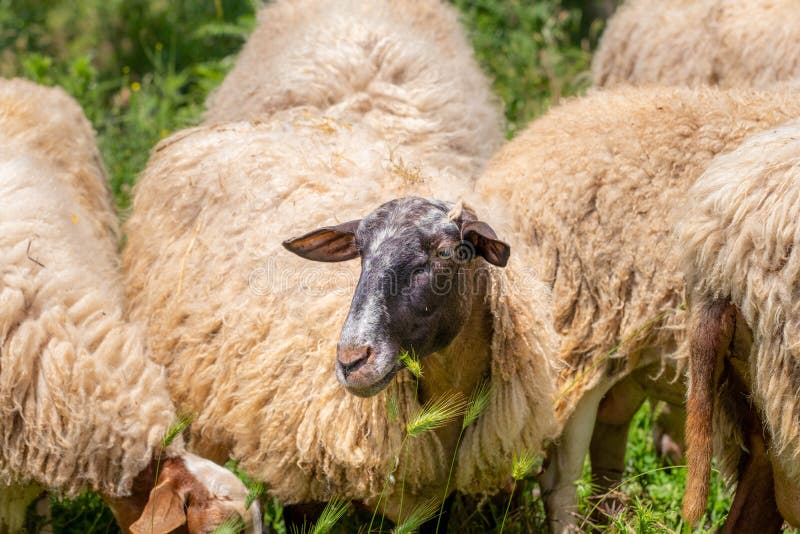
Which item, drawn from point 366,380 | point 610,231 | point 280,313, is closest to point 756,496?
point 610,231

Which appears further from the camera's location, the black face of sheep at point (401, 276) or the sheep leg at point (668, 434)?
the sheep leg at point (668, 434)

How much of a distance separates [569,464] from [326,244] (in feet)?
4.50

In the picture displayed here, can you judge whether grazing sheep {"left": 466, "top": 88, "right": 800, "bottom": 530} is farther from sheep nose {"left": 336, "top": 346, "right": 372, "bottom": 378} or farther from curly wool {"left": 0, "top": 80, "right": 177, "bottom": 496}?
curly wool {"left": 0, "top": 80, "right": 177, "bottom": 496}

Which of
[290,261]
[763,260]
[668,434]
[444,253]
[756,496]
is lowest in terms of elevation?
[668,434]

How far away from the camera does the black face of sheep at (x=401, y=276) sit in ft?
9.45

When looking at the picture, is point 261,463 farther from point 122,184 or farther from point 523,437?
point 122,184

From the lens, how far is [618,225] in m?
3.69

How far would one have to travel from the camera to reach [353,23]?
5.30 metres

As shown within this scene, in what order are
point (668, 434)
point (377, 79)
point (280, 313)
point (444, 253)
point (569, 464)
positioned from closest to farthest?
point (444, 253), point (280, 313), point (569, 464), point (668, 434), point (377, 79)

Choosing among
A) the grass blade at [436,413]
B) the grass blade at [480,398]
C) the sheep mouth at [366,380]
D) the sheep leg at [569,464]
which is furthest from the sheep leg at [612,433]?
the sheep mouth at [366,380]

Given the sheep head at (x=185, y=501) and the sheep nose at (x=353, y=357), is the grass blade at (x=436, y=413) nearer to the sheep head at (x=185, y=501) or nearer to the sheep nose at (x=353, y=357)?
the sheep nose at (x=353, y=357)

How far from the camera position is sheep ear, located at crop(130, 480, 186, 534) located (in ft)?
10.5

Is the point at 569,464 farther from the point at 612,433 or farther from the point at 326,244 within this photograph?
the point at 326,244

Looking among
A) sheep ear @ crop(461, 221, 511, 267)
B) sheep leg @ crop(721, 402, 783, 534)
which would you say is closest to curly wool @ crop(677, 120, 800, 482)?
sheep leg @ crop(721, 402, 783, 534)
